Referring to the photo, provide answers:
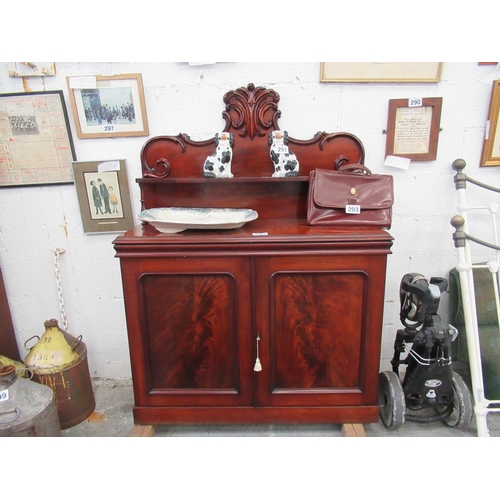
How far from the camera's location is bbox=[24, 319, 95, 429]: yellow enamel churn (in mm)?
1578

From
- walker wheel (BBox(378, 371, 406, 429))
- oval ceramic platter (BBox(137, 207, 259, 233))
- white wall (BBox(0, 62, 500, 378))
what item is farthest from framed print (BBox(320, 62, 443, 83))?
walker wheel (BBox(378, 371, 406, 429))

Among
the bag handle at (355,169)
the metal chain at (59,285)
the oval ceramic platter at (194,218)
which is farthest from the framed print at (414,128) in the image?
the metal chain at (59,285)

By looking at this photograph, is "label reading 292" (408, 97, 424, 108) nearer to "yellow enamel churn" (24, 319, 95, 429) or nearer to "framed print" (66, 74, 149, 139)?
"framed print" (66, 74, 149, 139)

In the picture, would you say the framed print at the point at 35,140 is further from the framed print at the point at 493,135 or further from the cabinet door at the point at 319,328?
the framed print at the point at 493,135

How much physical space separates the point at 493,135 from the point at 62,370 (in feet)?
7.85

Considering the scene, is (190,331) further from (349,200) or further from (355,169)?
(355,169)

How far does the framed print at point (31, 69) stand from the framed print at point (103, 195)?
436 millimetres

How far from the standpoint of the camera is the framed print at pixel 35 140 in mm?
1624

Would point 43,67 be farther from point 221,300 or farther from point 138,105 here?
point 221,300

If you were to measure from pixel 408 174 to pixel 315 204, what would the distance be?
2.10 feet

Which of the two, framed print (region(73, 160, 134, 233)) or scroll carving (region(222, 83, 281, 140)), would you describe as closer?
scroll carving (region(222, 83, 281, 140))

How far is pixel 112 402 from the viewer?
1.80 meters

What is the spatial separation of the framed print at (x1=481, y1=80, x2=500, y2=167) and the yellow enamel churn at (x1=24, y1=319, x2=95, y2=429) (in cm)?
227

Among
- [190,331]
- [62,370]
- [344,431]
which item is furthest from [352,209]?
[62,370]
